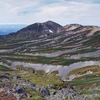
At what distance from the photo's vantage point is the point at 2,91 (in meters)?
58.7

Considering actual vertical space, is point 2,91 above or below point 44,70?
above

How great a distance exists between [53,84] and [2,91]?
1814 centimetres

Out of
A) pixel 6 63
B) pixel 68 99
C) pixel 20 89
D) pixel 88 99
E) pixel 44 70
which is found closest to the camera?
pixel 88 99

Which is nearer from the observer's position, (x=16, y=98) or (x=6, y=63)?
(x=16, y=98)

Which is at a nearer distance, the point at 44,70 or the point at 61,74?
the point at 61,74

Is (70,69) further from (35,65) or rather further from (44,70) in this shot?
(35,65)

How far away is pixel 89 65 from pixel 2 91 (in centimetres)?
9406

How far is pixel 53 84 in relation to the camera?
2852 inches

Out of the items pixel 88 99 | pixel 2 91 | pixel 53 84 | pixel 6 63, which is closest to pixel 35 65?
pixel 6 63

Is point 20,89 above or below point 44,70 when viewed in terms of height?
above

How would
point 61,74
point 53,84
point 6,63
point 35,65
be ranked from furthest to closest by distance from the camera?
1. point 6,63
2. point 35,65
3. point 61,74
4. point 53,84

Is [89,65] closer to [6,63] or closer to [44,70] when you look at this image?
[44,70]

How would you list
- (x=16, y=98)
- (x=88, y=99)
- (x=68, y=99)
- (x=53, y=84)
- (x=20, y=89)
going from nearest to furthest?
(x=88, y=99)
(x=68, y=99)
(x=16, y=98)
(x=20, y=89)
(x=53, y=84)

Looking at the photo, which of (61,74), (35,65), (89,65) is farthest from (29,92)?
(35,65)
